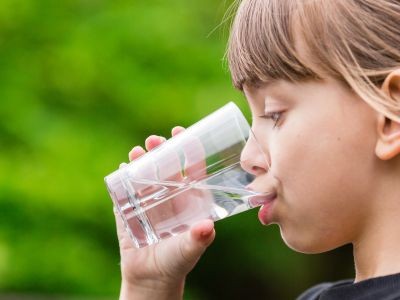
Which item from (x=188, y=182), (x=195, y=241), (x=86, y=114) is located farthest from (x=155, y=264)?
(x=86, y=114)

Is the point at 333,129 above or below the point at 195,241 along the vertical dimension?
above

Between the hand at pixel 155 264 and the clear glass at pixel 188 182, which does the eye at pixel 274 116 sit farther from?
the hand at pixel 155 264

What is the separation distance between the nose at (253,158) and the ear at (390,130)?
0.86 ft

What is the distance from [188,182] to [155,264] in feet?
1.49

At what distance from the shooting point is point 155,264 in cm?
251

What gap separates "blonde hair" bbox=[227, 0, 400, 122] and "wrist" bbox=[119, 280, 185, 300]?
0.68 metres

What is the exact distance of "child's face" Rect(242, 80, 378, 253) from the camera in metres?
2.03

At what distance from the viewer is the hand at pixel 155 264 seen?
95.0 inches

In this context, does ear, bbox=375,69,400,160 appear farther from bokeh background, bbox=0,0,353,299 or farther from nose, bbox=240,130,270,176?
bokeh background, bbox=0,0,353,299

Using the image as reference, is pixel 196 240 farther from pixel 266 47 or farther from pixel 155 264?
pixel 266 47

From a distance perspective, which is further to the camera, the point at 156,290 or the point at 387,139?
the point at 156,290

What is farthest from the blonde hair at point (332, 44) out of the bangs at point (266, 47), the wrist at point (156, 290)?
the wrist at point (156, 290)

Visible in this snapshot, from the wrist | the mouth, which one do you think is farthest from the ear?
the wrist

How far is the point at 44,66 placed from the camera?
576 cm
